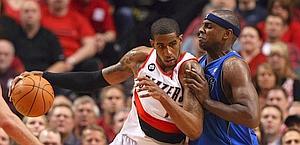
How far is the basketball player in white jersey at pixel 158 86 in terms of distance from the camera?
293 inches

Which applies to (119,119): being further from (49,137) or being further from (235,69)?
(235,69)

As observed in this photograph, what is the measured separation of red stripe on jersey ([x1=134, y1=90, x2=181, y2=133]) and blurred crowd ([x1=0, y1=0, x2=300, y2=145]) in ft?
8.66

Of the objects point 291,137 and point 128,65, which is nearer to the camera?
point 128,65

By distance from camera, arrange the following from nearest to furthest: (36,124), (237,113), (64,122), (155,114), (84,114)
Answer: (237,113) < (155,114) < (36,124) < (64,122) < (84,114)

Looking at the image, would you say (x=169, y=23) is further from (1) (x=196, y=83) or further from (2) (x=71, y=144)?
(2) (x=71, y=144)

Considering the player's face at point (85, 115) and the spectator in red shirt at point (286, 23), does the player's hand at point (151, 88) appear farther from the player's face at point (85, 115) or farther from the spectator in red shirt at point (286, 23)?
the spectator in red shirt at point (286, 23)

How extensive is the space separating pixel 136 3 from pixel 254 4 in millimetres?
1954

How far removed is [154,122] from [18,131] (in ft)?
3.81

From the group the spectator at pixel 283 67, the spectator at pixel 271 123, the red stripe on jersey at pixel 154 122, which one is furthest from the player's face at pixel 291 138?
the red stripe on jersey at pixel 154 122

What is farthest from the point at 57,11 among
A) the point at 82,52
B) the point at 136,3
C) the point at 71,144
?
the point at 71,144

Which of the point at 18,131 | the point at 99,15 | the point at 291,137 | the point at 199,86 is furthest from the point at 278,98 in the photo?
the point at 18,131

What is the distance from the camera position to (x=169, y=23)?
7793 millimetres

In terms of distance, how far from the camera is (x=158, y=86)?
7.69m

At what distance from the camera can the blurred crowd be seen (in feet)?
38.0
